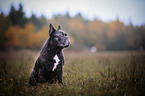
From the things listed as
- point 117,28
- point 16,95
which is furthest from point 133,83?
point 117,28

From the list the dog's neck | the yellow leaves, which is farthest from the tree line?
the dog's neck

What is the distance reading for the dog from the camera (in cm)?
304

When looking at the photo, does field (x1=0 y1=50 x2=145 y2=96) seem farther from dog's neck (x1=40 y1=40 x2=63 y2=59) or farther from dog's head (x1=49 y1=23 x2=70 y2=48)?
dog's head (x1=49 y1=23 x2=70 y2=48)

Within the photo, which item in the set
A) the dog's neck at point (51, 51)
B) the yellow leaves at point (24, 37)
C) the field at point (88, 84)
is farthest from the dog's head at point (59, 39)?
the yellow leaves at point (24, 37)

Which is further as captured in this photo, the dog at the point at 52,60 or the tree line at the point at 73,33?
the tree line at the point at 73,33

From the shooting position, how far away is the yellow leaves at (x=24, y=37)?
20.7 meters

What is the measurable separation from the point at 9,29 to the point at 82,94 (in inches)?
919

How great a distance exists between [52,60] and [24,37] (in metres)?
22.0

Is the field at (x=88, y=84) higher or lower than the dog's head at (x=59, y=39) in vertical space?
lower

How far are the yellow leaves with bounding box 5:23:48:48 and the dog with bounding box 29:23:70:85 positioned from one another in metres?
20.6

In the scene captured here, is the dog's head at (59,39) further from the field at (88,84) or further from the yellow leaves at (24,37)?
the yellow leaves at (24,37)

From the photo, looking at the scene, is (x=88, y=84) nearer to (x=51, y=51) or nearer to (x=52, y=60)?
(x=52, y=60)

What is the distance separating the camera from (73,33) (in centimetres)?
3091

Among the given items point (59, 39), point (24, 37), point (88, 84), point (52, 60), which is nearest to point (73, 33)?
point (24, 37)
